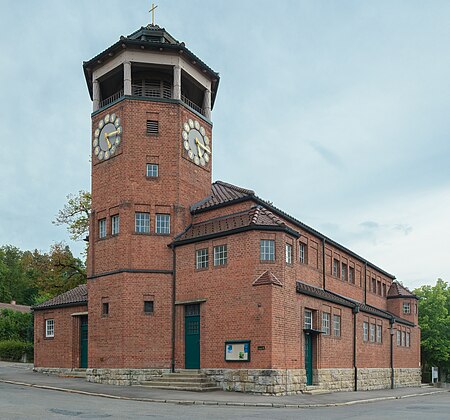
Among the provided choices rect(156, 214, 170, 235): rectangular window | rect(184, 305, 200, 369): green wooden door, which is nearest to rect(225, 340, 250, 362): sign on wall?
rect(184, 305, 200, 369): green wooden door

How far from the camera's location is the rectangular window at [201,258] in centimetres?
2984

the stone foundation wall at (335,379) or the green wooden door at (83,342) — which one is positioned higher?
the green wooden door at (83,342)

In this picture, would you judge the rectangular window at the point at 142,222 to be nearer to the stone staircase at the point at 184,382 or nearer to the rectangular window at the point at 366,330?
the stone staircase at the point at 184,382

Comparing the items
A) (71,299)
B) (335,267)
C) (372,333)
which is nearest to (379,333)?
(372,333)

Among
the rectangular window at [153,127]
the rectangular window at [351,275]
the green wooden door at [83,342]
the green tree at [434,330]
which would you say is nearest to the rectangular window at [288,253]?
the rectangular window at [153,127]

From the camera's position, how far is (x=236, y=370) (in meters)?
27.0

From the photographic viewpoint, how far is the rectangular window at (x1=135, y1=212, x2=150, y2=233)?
3125 centimetres

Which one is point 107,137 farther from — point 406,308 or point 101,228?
point 406,308

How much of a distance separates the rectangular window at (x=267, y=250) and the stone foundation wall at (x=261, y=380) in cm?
496

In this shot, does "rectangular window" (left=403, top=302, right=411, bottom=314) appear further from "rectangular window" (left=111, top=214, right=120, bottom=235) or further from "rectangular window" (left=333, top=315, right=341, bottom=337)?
"rectangular window" (left=111, top=214, right=120, bottom=235)

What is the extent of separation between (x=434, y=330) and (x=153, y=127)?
4198 cm

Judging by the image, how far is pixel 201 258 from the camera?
30078mm

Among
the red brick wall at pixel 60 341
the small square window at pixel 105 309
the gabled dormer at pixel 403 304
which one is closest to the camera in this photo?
the small square window at pixel 105 309

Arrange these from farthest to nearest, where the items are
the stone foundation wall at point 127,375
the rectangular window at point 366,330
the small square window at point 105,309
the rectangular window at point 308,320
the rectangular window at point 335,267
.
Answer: the rectangular window at point 335,267 < the rectangular window at point 366,330 < the rectangular window at point 308,320 < the small square window at point 105,309 < the stone foundation wall at point 127,375
